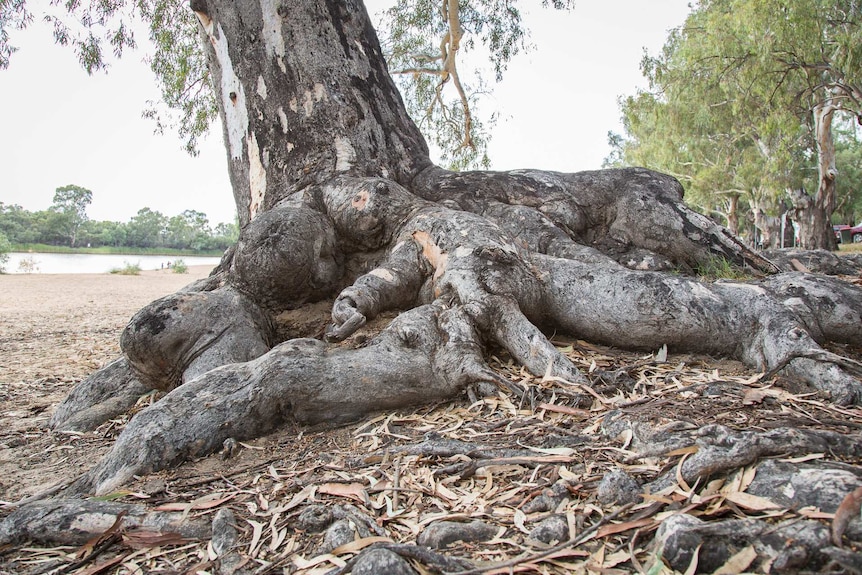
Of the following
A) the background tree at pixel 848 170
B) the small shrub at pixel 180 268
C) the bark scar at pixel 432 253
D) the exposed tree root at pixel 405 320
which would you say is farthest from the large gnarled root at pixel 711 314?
the background tree at pixel 848 170

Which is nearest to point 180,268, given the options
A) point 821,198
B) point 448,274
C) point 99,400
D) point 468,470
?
point 821,198

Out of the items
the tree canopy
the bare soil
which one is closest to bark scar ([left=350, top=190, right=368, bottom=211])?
the bare soil

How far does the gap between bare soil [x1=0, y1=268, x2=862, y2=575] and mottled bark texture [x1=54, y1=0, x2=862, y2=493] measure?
0.42 ft

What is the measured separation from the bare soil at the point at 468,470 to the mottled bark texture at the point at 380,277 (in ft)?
0.42

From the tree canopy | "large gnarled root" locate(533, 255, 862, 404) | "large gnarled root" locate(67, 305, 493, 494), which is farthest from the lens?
the tree canopy

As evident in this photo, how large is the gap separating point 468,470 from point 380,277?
1406 millimetres

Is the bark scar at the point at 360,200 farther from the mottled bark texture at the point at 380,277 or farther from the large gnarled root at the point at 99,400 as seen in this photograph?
the large gnarled root at the point at 99,400

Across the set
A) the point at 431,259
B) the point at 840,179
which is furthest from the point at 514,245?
the point at 840,179

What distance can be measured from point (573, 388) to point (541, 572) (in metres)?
1.09

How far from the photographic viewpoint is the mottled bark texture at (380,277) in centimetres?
232

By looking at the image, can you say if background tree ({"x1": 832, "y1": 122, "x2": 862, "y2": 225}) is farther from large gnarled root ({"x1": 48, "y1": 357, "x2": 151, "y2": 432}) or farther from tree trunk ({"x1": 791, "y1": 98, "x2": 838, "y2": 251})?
large gnarled root ({"x1": 48, "y1": 357, "x2": 151, "y2": 432})

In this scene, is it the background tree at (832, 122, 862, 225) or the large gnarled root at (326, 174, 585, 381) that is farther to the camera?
the background tree at (832, 122, 862, 225)

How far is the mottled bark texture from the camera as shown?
91.3 inches

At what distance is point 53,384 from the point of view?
13.8ft
